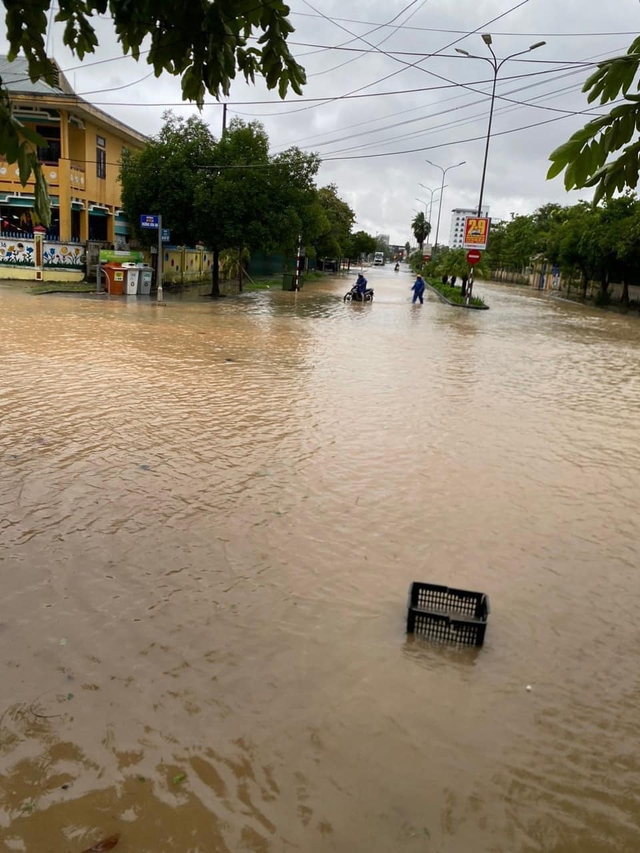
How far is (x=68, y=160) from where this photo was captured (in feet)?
99.0

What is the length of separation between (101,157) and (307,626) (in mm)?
33998

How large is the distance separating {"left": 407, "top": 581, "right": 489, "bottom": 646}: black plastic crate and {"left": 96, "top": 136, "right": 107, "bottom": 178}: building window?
109 ft

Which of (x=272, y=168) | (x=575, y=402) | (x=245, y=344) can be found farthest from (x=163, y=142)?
(x=575, y=402)

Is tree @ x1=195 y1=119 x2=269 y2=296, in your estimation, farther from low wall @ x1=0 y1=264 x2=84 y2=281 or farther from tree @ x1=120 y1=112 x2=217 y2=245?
low wall @ x1=0 y1=264 x2=84 y2=281

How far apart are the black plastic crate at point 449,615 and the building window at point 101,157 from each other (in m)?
33.4

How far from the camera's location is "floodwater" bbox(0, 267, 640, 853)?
9.44 feet

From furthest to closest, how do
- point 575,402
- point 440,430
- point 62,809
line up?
point 575,402 → point 440,430 → point 62,809

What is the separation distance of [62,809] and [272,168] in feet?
81.5

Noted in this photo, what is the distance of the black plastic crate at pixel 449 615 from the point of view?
409 centimetres

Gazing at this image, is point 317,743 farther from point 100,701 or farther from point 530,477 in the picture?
point 530,477

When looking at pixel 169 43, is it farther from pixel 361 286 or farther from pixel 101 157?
pixel 101 157

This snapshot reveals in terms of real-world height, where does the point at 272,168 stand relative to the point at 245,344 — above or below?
above

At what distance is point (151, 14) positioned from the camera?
2400mm

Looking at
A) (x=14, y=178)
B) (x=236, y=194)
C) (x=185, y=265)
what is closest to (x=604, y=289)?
(x=185, y=265)
